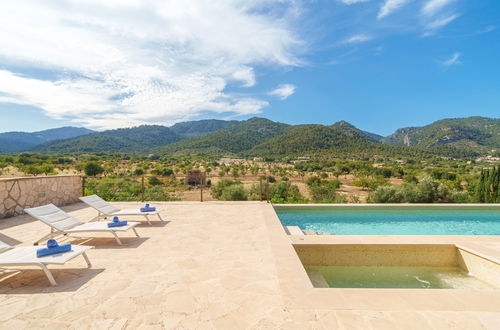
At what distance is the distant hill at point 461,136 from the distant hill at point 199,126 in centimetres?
9998

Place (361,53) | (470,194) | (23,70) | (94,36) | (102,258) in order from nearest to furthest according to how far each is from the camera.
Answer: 1. (102,258)
2. (94,36)
3. (23,70)
4. (470,194)
5. (361,53)

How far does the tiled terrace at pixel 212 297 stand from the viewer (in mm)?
2066

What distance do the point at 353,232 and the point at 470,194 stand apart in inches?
335

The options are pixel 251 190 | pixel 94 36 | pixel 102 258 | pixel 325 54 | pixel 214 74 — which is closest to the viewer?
pixel 102 258

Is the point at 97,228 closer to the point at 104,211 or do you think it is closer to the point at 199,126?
the point at 104,211

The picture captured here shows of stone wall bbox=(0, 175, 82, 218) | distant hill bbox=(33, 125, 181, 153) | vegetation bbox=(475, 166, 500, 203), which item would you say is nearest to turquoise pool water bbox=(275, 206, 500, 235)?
vegetation bbox=(475, 166, 500, 203)

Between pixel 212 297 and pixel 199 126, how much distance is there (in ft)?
499

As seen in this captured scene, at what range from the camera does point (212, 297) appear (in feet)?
8.11

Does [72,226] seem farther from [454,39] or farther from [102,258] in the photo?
[454,39]

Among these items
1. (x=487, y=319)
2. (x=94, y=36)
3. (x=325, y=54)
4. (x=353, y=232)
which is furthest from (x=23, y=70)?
(x=325, y=54)

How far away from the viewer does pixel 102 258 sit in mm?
3512

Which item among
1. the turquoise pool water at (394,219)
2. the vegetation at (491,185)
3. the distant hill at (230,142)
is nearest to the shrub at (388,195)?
the turquoise pool water at (394,219)

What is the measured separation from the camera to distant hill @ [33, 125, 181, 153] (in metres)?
73.9

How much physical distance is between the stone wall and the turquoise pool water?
6.37 m
